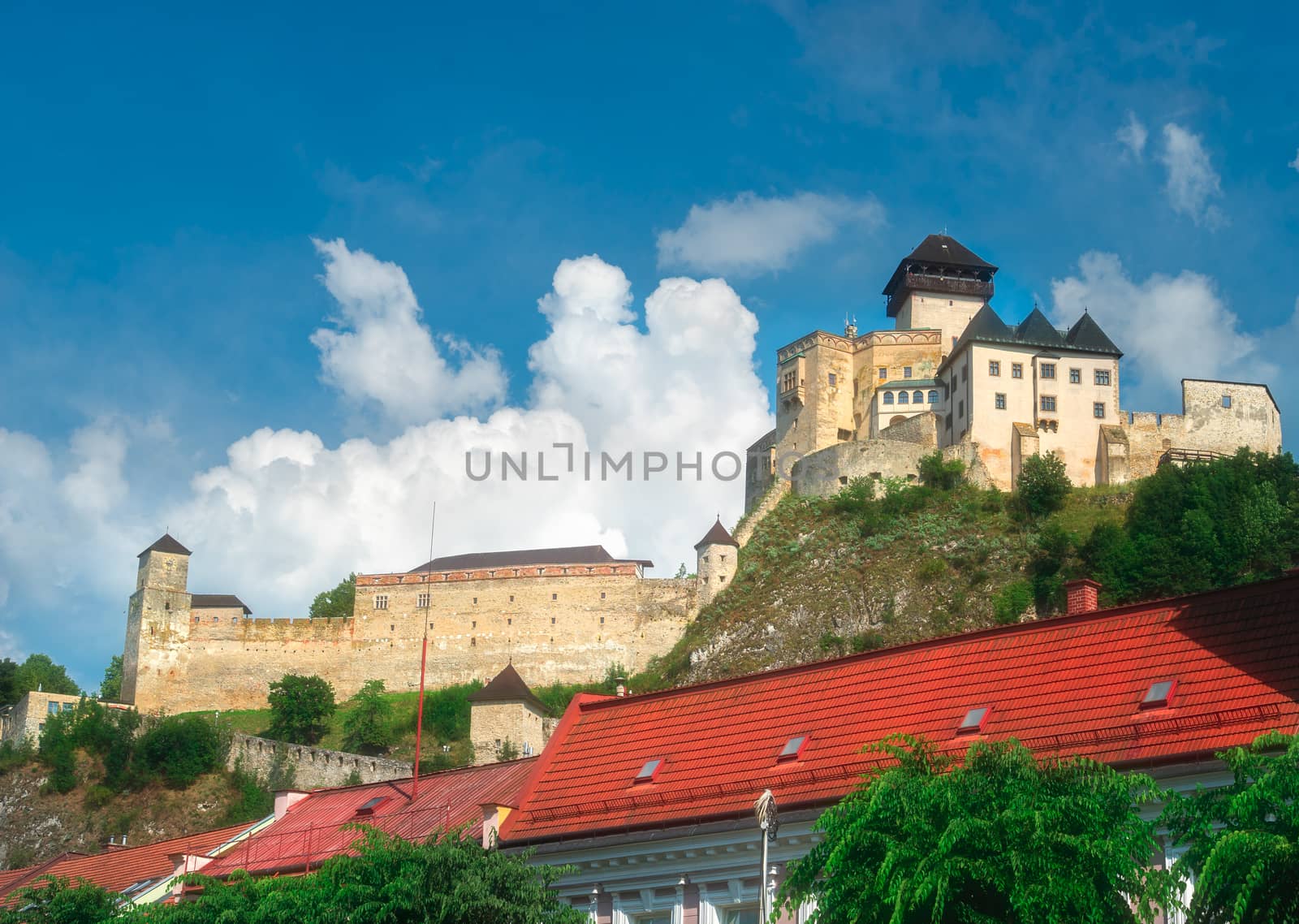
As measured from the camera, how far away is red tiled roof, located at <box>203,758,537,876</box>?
36125mm

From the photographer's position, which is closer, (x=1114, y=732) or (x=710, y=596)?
(x=1114, y=732)

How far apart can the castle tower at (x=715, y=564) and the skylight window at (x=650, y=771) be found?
197 ft

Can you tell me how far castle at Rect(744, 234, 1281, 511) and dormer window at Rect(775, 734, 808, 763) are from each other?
190 ft

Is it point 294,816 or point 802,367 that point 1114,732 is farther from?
point 802,367

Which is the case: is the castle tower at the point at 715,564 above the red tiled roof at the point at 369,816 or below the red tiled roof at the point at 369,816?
above

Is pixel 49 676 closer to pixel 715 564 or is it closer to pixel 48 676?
pixel 48 676

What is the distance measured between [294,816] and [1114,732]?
22.6 meters

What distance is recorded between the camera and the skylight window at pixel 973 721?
27.1m

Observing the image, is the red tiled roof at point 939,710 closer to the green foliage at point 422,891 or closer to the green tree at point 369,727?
the green foliage at point 422,891

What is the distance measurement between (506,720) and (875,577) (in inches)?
714

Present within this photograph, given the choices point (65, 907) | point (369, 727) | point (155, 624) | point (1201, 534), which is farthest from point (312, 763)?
point (65, 907)

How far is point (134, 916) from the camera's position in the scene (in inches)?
1234

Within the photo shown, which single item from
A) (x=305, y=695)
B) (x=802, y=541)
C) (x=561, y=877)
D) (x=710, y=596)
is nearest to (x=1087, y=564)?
(x=802, y=541)

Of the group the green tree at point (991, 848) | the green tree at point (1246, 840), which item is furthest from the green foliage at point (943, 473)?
the green tree at point (1246, 840)
